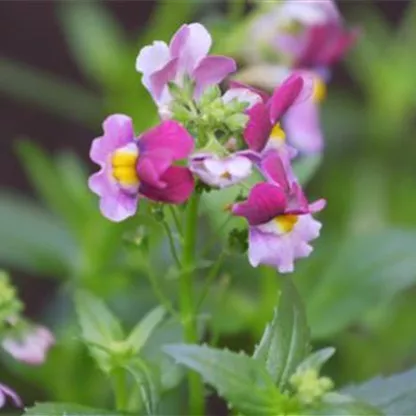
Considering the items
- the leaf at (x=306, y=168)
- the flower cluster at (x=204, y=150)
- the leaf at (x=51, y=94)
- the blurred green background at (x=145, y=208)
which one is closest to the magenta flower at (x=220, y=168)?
the flower cluster at (x=204, y=150)

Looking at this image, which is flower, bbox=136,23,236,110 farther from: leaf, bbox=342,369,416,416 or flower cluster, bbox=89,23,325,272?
leaf, bbox=342,369,416,416

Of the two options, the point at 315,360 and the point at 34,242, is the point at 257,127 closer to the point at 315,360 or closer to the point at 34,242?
the point at 315,360

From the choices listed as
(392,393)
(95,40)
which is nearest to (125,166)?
(392,393)

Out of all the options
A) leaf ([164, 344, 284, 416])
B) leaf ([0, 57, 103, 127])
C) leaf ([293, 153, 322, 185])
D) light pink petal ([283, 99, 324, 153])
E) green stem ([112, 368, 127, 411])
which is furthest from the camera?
leaf ([0, 57, 103, 127])

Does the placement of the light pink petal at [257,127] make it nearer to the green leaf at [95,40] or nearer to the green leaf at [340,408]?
the green leaf at [340,408]

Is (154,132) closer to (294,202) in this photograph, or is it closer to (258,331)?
(294,202)

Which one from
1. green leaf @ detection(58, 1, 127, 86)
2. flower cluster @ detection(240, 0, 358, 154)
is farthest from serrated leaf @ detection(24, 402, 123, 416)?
green leaf @ detection(58, 1, 127, 86)
